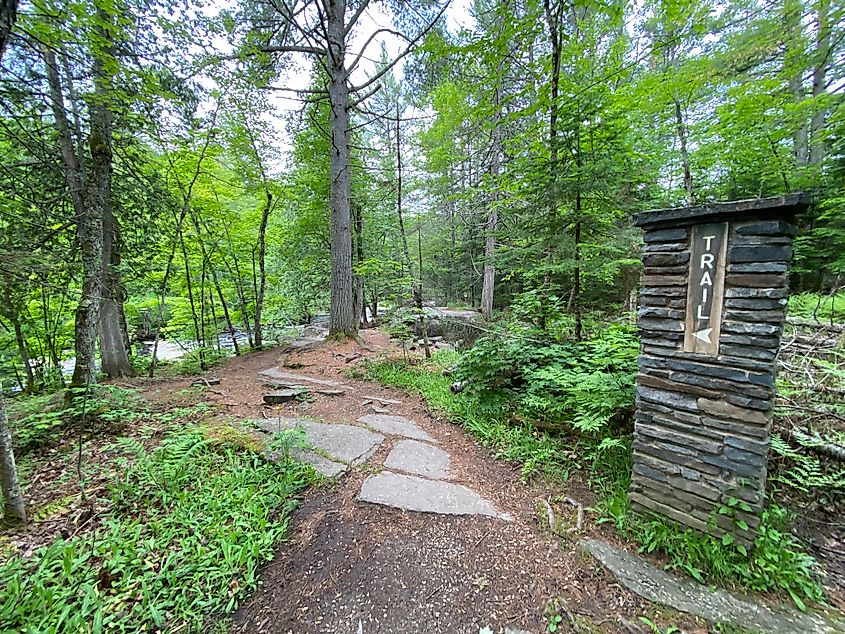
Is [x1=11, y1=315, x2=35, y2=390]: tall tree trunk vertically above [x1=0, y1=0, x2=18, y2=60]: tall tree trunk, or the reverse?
[x1=0, y1=0, x2=18, y2=60]: tall tree trunk

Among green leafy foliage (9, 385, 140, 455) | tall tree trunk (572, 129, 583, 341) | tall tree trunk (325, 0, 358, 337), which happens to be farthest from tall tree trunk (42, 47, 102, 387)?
tall tree trunk (572, 129, 583, 341)

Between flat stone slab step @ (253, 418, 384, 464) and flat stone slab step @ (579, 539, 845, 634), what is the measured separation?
212 cm

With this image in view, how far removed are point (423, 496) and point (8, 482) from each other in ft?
8.87

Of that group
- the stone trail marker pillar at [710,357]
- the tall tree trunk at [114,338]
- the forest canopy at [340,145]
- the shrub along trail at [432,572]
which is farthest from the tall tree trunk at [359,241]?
the stone trail marker pillar at [710,357]

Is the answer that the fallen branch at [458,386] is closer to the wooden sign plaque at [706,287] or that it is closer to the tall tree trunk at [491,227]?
the wooden sign plaque at [706,287]

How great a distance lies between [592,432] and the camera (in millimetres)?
3127

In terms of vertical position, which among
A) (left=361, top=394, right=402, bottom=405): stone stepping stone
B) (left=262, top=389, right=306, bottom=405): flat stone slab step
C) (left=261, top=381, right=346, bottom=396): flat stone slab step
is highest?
(left=262, top=389, right=306, bottom=405): flat stone slab step

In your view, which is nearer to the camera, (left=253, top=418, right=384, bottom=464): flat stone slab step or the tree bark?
(left=253, top=418, right=384, bottom=464): flat stone slab step

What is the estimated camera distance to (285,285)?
13414 millimetres

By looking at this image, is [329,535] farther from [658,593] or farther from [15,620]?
[658,593]

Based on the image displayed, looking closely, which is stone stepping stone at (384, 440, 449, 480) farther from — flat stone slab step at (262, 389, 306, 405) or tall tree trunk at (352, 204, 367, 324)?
tall tree trunk at (352, 204, 367, 324)

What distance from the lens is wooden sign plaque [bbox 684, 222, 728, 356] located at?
1.96 m

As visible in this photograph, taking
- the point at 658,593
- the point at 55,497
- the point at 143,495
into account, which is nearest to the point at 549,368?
the point at 658,593

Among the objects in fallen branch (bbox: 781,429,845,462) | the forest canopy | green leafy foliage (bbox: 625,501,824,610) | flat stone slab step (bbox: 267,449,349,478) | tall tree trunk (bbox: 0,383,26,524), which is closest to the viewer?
green leafy foliage (bbox: 625,501,824,610)
